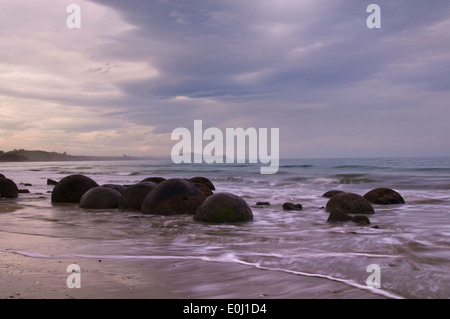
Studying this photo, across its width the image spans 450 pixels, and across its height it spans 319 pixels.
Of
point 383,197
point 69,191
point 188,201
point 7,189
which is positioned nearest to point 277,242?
point 188,201

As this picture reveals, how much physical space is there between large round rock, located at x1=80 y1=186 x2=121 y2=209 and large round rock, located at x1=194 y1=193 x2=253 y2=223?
11.4ft

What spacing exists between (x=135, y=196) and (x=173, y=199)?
1.56 metres

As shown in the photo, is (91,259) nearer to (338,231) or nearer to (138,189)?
(338,231)

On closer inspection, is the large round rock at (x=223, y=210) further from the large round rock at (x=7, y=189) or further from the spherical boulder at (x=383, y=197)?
the large round rock at (x=7, y=189)

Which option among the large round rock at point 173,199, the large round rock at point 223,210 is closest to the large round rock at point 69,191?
the large round rock at point 173,199

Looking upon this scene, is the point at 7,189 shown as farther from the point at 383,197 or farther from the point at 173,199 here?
the point at 383,197

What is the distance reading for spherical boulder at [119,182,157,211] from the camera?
1030 centimetres

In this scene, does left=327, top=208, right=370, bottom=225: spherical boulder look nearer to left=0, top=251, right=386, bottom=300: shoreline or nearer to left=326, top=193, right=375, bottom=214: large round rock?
left=326, top=193, right=375, bottom=214: large round rock

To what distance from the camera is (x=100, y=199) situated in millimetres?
10938

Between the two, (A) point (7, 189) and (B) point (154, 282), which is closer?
(B) point (154, 282)

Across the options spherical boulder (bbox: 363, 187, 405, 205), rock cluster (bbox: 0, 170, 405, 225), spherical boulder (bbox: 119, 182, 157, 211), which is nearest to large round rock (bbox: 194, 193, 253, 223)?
rock cluster (bbox: 0, 170, 405, 225)

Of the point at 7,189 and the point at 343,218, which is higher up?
the point at 7,189
